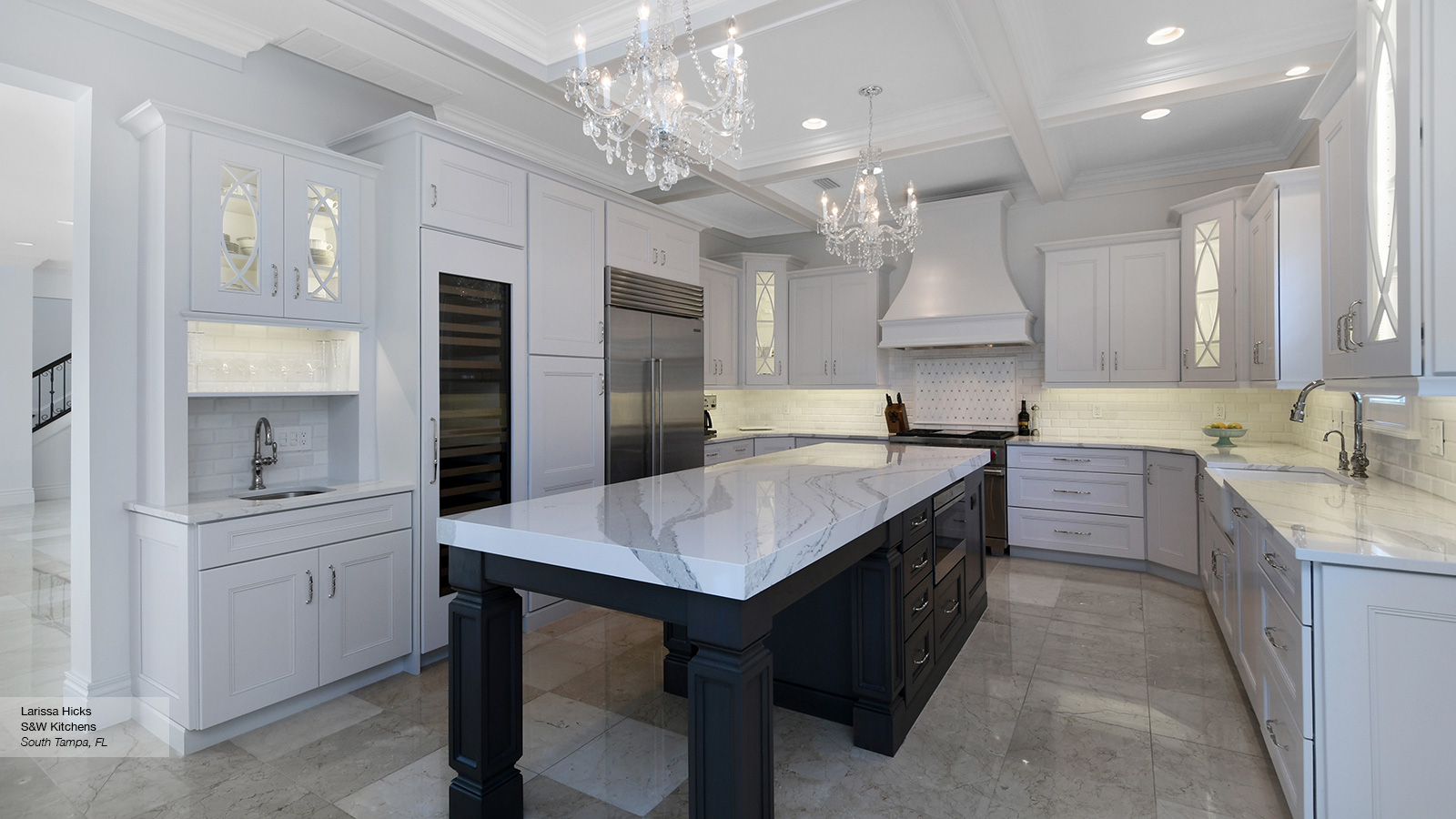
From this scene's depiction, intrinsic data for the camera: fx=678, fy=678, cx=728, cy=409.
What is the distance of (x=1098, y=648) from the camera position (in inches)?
136

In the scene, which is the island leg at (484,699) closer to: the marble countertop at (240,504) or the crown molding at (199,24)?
the marble countertop at (240,504)

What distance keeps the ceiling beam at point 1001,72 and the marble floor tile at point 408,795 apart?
11.5ft

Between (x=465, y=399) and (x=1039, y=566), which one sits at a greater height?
(x=465, y=399)

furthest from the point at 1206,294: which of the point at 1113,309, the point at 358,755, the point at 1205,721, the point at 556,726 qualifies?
the point at 358,755

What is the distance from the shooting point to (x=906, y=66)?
366 cm

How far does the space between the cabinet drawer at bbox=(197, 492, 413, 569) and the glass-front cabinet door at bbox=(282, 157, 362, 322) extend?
90 cm

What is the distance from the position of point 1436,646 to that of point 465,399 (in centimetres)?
362

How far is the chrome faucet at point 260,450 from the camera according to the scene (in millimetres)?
3139

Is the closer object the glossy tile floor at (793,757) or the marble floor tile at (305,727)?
the glossy tile floor at (793,757)

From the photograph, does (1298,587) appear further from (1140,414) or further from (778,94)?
(1140,414)

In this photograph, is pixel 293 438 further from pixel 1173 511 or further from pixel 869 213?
pixel 1173 511

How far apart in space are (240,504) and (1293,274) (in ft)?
16.3

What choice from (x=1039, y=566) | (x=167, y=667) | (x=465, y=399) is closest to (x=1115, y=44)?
(x=1039, y=566)

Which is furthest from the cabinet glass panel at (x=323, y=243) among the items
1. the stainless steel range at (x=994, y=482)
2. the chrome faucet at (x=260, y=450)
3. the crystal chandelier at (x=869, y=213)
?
the stainless steel range at (x=994, y=482)
